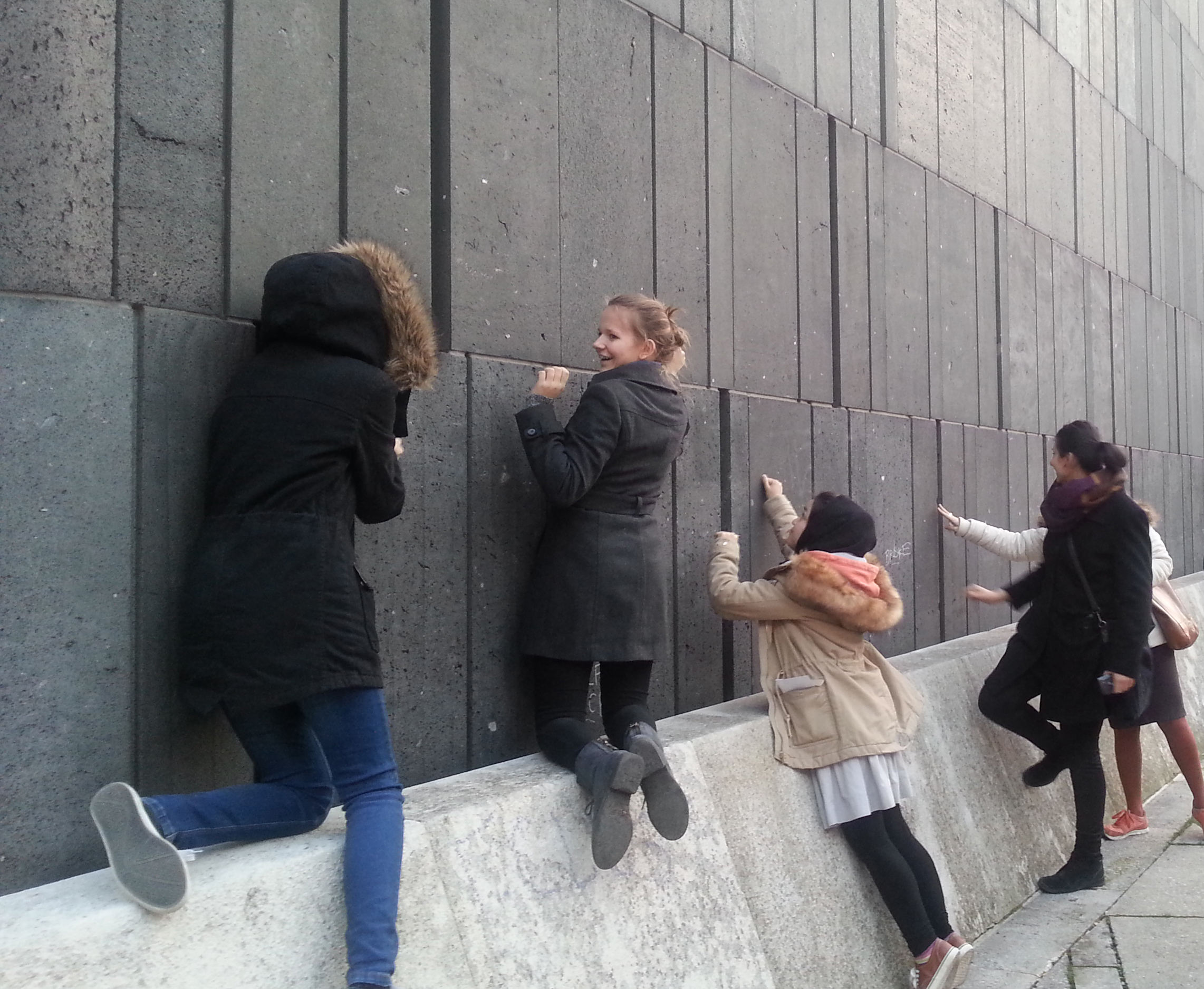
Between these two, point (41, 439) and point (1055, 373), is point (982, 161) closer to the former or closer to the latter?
point (1055, 373)

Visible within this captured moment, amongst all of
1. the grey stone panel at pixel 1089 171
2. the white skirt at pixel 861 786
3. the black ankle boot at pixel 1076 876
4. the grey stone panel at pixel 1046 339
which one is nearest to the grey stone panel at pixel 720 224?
the white skirt at pixel 861 786

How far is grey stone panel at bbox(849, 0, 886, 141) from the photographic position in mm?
6082

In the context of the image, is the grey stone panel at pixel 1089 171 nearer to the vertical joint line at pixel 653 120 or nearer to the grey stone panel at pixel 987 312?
the grey stone panel at pixel 987 312

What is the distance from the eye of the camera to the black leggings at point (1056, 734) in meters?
5.16

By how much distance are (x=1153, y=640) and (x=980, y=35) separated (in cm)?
374

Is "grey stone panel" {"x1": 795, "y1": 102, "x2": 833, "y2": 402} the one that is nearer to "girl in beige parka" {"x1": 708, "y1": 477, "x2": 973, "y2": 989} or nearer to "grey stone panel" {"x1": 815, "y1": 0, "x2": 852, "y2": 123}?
"grey stone panel" {"x1": 815, "y1": 0, "x2": 852, "y2": 123}

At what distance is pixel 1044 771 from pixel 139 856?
4113 mm

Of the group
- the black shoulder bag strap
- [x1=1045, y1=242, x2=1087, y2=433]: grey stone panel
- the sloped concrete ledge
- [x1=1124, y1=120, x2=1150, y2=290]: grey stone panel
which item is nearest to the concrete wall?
the sloped concrete ledge

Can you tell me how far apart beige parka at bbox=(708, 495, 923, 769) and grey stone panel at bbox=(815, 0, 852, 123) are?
2524 millimetres

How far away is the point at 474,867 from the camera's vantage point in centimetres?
300

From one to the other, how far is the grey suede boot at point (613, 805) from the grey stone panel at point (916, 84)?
168 inches

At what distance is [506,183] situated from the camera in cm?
389

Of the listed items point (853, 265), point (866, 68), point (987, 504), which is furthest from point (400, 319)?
point (987, 504)

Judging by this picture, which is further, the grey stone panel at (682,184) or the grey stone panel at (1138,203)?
the grey stone panel at (1138,203)
